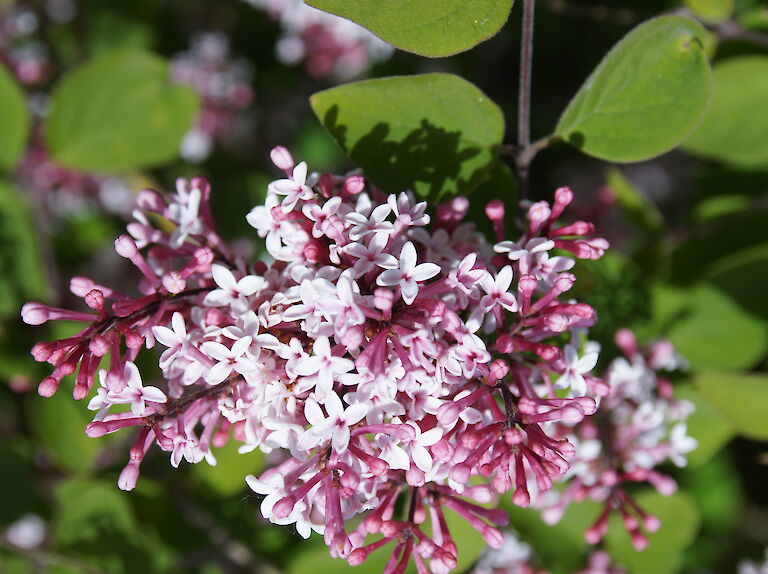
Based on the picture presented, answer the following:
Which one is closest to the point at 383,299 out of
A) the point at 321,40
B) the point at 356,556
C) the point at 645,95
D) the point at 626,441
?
the point at 356,556

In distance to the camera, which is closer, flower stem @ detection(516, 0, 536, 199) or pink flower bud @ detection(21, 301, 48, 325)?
pink flower bud @ detection(21, 301, 48, 325)

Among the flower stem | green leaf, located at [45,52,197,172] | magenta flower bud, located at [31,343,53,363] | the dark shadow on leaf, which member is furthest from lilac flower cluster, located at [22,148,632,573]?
green leaf, located at [45,52,197,172]

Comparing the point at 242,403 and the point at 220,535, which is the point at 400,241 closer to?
the point at 242,403

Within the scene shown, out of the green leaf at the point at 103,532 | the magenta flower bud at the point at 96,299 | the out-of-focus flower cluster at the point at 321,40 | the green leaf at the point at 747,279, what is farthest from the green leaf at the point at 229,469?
the out-of-focus flower cluster at the point at 321,40

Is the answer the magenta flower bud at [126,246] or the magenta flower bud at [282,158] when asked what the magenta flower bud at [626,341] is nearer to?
the magenta flower bud at [282,158]

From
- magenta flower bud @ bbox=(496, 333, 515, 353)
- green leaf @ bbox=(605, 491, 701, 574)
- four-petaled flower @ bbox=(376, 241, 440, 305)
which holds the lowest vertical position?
green leaf @ bbox=(605, 491, 701, 574)

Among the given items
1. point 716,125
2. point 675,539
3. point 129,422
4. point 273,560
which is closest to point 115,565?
point 273,560

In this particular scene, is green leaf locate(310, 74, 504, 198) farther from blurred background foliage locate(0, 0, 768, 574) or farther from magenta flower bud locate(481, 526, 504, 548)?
magenta flower bud locate(481, 526, 504, 548)
